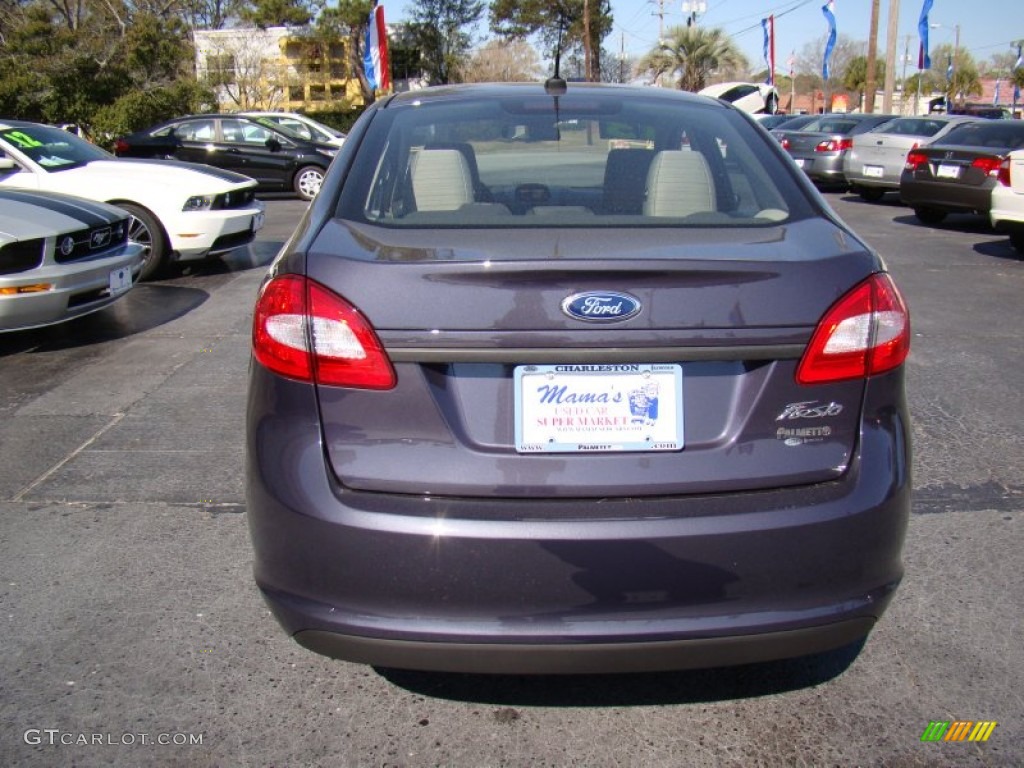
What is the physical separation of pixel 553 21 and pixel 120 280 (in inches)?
2053

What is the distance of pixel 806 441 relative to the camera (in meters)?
2.14

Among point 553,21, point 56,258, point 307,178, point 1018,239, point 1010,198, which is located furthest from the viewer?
point 553,21

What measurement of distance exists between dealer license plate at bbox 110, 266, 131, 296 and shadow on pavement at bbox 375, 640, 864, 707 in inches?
187

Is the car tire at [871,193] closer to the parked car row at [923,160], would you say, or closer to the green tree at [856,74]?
the parked car row at [923,160]

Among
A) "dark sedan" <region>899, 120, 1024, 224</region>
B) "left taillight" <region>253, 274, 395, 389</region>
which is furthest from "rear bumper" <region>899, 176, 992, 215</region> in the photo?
"left taillight" <region>253, 274, 395, 389</region>


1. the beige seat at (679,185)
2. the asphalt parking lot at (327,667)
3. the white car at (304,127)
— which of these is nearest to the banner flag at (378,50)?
the white car at (304,127)

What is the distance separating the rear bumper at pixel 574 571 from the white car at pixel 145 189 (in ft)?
22.6

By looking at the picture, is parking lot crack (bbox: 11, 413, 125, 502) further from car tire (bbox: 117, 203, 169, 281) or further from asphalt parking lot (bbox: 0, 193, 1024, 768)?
car tire (bbox: 117, 203, 169, 281)

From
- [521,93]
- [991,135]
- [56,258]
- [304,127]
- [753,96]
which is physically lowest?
[56,258]

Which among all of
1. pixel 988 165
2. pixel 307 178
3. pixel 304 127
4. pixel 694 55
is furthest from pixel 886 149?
pixel 694 55

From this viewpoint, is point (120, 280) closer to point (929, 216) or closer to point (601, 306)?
point (601, 306)

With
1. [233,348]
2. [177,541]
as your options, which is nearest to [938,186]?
[233,348]

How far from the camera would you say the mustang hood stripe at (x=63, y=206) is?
21.2 feet

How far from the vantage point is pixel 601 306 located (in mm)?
2078
